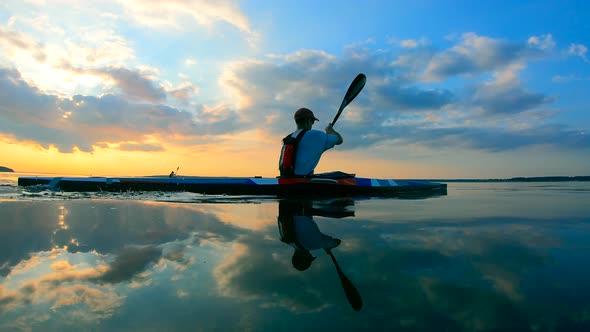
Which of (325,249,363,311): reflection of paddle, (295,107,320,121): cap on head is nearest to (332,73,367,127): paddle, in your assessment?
(295,107,320,121): cap on head

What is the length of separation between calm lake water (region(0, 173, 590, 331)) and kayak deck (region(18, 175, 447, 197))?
3.98 meters

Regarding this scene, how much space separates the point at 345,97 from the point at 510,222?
20.9 ft

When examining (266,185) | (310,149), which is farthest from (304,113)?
(266,185)

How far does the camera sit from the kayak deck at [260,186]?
6934mm

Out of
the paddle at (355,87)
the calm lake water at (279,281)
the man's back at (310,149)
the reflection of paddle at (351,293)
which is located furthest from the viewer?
the paddle at (355,87)

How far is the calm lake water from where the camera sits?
1162 mm

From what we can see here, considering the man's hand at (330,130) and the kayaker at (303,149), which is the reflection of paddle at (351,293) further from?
the man's hand at (330,130)

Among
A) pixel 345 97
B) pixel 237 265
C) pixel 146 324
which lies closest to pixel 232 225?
pixel 237 265

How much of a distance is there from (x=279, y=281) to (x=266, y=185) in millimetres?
5665

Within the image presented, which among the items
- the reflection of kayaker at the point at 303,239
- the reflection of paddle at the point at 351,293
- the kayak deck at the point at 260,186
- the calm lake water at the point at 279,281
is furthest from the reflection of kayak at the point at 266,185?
the reflection of paddle at the point at 351,293

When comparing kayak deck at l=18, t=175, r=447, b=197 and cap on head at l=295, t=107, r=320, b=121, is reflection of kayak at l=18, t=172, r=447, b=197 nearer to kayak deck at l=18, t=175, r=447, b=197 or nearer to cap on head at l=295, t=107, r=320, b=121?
kayak deck at l=18, t=175, r=447, b=197

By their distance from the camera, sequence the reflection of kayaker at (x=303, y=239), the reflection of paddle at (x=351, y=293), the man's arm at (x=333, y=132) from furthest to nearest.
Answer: the man's arm at (x=333, y=132) → the reflection of kayaker at (x=303, y=239) → the reflection of paddle at (x=351, y=293)

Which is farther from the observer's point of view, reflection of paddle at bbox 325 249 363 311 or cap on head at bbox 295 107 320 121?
cap on head at bbox 295 107 320 121

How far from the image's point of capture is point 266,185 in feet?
23.5
